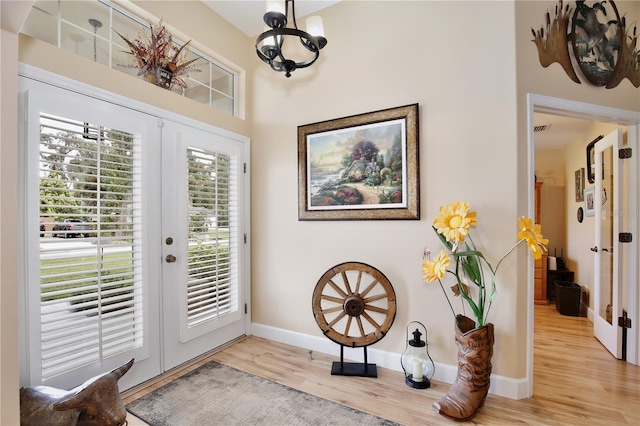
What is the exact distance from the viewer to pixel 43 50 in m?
1.68

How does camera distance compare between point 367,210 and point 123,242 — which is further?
point 367,210

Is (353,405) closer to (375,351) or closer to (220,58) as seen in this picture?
(375,351)

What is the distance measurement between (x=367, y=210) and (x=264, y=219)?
1.16 metres

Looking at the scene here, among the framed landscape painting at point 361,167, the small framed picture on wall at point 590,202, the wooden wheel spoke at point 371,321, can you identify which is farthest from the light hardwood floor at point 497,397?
the small framed picture on wall at point 590,202

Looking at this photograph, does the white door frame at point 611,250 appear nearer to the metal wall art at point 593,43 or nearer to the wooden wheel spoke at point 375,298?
the metal wall art at point 593,43

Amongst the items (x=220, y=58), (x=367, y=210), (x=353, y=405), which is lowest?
(x=353, y=405)

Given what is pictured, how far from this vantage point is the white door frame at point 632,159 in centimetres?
203

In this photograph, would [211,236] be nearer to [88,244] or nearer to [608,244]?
[88,244]

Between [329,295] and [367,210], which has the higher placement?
[367,210]

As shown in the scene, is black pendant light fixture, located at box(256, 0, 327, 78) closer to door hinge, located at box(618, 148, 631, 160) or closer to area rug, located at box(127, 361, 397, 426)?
area rug, located at box(127, 361, 397, 426)

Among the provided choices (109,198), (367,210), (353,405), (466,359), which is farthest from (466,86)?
(109,198)

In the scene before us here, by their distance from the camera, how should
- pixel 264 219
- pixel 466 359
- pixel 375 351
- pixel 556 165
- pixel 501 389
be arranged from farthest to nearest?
pixel 556 165 < pixel 264 219 < pixel 375 351 < pixel 501 389 < pixel 466 359

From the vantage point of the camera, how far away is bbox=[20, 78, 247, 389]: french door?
166 centimetres

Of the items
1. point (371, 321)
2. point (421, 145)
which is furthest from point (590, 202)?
point (371, 321)
